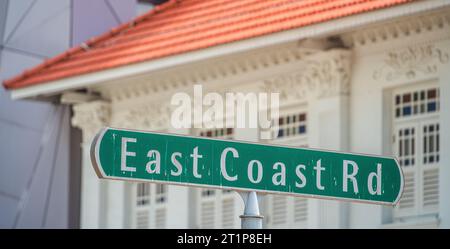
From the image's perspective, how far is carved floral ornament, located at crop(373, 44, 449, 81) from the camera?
767 inches

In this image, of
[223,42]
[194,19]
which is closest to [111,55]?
[194,19]

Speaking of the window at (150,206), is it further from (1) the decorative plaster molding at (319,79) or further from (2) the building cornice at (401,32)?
(2) the building cornice at (401,32)

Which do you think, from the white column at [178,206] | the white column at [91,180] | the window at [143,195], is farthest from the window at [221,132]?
the white column at [91,180]

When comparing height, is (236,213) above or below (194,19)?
below

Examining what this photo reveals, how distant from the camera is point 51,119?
Result: 26.0m

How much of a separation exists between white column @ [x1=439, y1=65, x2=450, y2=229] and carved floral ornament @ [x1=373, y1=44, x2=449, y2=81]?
191 millimetres

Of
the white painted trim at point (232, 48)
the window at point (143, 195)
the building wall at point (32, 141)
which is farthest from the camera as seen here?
the building wall at point (32, 141)

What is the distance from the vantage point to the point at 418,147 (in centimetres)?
1989

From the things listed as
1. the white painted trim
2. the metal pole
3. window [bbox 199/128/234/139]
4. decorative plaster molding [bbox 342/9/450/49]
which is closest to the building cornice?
decorative plaster molding [bbox 342/9/450/49]

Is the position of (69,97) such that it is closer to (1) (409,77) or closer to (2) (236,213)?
(2) (236,213)

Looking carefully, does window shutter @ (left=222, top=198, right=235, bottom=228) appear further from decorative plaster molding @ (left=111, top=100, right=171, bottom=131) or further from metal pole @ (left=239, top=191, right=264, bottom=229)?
metal pole @ (left=239, top=191, right=264, bottom=229)

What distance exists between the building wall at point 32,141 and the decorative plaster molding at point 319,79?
207 inches

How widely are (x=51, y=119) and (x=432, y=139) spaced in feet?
26.8

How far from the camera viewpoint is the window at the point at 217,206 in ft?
74.8
